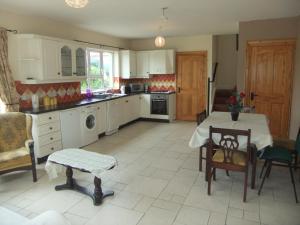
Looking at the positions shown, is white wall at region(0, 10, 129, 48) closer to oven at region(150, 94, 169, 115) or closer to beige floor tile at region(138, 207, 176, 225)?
oven at region(150, 94, 169, 115)

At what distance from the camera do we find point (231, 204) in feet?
8.92

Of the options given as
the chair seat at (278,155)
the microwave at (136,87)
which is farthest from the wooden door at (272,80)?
A: the microwave at (136,87)

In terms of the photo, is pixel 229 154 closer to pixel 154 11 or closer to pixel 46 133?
pixel 154 11

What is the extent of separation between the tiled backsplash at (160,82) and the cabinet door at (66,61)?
2.56 metres

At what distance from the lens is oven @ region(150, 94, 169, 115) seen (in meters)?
6.90

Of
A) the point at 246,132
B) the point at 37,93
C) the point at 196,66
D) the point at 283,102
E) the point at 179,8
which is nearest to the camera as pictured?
the point at 246,132

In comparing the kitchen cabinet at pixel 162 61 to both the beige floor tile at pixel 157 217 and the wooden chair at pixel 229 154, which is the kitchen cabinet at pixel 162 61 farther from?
the beige floor tile at pixel 157 217

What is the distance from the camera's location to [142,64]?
23.8 ft

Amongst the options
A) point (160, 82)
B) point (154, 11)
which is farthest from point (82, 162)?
point (160, 82)

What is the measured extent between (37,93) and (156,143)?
8.19ft

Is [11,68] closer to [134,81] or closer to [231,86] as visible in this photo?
[134,81]

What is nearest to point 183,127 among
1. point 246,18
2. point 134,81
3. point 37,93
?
point 134,81

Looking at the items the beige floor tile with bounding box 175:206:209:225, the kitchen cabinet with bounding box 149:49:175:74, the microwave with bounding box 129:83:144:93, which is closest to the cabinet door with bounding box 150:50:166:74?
the kitchen cabinet with bounding box 149:49:175:74

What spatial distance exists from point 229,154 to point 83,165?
5.54 feet
